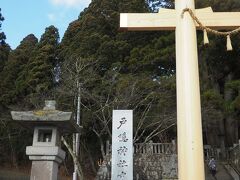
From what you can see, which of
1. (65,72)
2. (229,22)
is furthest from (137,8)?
(229,22)

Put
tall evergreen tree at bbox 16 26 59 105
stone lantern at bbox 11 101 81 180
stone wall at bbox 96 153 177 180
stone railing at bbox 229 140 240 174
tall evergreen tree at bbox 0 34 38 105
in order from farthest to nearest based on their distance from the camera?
1. tall evergreen tree at bbox 0 34 38 105
2. tall evergreen tree at bbox 16 26 59 105
3. stone railing at bbox 229 140 240 174
4. stone wall at bbox 96 153 177 180
5. stone lantern at bbox 11 101 81 180

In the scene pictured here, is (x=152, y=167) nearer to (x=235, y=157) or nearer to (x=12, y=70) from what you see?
(x=235, y=157)

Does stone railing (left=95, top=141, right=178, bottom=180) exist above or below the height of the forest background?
below

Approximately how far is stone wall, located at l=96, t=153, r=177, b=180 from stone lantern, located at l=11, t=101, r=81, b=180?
9.36m

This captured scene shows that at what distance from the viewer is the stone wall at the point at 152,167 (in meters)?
17.3

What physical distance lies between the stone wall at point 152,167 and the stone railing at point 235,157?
115 inches

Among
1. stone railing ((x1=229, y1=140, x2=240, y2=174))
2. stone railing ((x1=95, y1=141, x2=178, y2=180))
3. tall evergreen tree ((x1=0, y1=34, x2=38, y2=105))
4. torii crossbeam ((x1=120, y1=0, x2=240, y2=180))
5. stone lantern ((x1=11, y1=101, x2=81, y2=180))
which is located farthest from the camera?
tall evergreen tree ((x1=0, y1=34, x2=38, y2=105))

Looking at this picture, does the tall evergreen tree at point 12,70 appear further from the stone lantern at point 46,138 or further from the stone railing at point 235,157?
the stone lantern at point 46,138

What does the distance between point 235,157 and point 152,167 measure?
13.9 ft

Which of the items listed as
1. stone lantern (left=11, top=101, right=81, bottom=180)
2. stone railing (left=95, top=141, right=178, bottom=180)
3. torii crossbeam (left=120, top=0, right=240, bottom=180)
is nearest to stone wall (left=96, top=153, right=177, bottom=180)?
stone railing (left=95, top=141, right=178, bottom=180)

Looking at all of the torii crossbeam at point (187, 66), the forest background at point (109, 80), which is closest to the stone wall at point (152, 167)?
the forest background at point (109, 80)

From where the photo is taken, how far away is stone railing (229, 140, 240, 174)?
1802cm

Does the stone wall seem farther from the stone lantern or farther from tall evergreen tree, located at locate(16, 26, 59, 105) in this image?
the stone lantern

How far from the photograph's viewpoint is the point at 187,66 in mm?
3963
